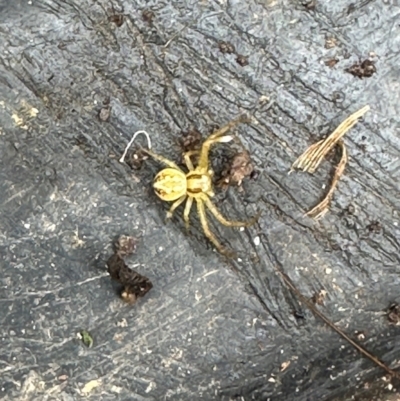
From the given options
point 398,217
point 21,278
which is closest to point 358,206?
point 398,217

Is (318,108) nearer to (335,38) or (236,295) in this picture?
(335,38)

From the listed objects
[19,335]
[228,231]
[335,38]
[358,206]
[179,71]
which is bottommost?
[19,335]

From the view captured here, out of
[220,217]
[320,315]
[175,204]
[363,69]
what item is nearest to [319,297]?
[320,315]

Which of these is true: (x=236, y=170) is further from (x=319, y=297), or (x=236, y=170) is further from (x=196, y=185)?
(x=319, y=297)

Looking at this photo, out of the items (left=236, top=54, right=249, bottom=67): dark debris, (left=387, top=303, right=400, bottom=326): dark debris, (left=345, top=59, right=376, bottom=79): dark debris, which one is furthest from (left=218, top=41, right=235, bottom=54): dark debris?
(left=387, top=303, right=400, bottom=326): dark debris

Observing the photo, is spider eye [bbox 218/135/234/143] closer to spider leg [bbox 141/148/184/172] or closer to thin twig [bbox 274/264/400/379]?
spider leg [bbox 141/148/184/172]

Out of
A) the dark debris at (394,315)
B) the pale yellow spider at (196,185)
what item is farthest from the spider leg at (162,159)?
the dark debris at (394,315)

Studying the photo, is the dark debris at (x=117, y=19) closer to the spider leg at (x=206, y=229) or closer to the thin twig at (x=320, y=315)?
the spider leg at (x=206, y=229)
